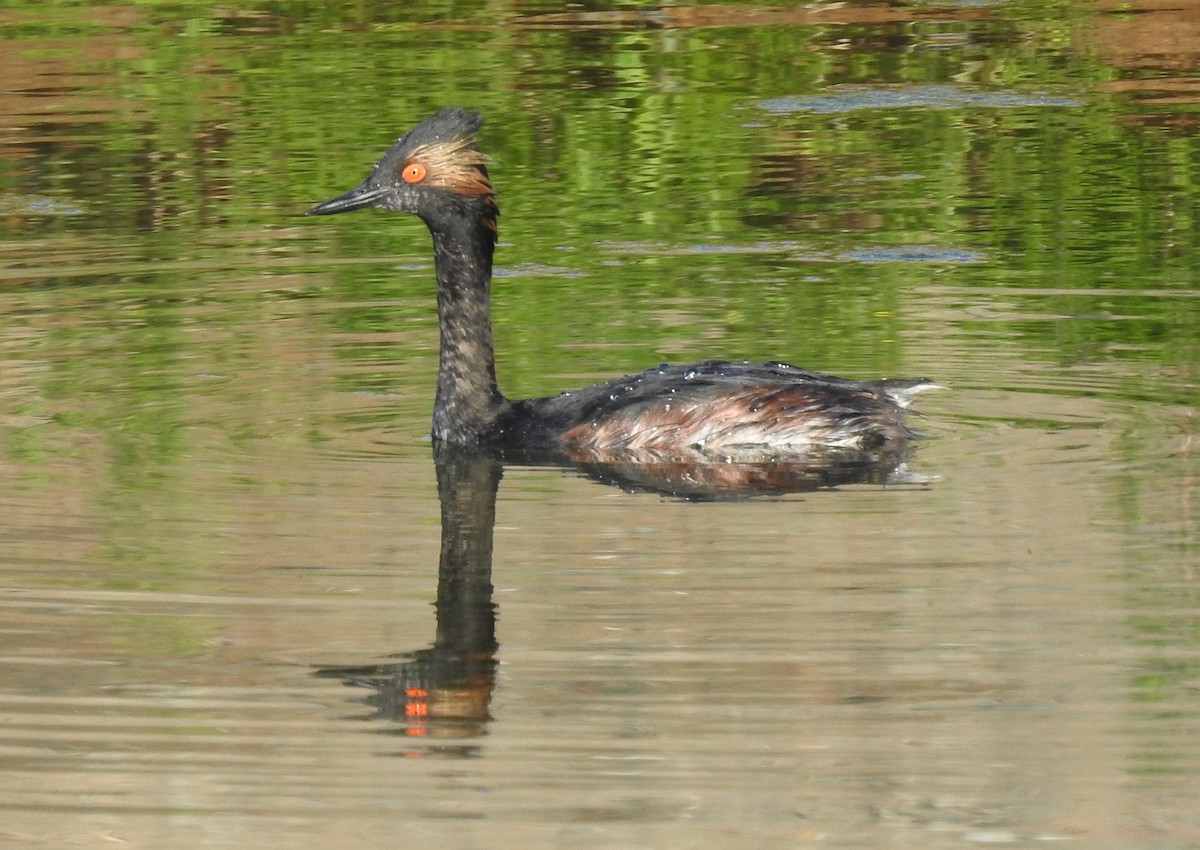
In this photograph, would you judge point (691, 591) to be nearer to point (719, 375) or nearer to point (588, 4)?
point (719, 375)

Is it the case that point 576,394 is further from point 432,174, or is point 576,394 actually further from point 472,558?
point 472,558

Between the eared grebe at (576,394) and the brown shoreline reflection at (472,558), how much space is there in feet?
0.30

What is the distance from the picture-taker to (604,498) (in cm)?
833

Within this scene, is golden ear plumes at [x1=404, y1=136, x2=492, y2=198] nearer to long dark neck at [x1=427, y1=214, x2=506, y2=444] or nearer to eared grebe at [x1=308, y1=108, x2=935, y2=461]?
eared grebe at [x1=308, y1=108, x2=935, y2=461]

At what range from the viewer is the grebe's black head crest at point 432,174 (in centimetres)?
948

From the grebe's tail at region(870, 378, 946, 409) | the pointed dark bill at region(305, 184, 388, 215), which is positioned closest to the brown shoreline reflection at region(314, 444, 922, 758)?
the grebe's tail at region(870, 378, 946, 409)

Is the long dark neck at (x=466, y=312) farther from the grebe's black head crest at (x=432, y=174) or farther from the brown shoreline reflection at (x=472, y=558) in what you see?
the brown shoreline reflection at (x=472, y=558)

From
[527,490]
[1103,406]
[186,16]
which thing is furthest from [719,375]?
[186,16]

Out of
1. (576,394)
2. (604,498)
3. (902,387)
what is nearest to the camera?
(604,498)

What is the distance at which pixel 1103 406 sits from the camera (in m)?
9.23

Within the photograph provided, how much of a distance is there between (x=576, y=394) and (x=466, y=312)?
2.59ft

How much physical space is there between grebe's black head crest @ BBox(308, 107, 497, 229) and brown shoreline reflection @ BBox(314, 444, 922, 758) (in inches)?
40.0

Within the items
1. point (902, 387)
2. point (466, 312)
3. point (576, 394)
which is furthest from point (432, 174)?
point (902, 387)

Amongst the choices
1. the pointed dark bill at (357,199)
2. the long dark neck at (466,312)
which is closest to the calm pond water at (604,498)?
the long dark neck at (466,312)
